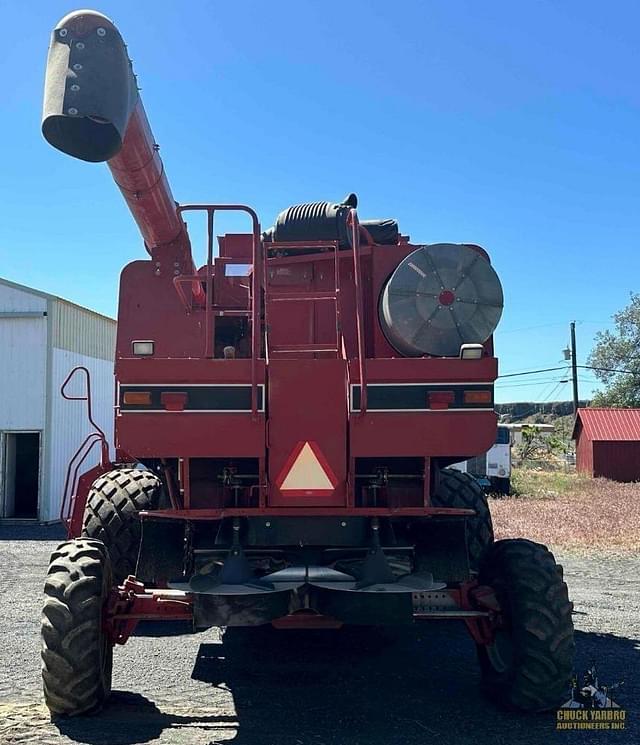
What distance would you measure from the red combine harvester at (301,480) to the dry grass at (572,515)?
28.4ft

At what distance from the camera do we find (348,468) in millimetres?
4820

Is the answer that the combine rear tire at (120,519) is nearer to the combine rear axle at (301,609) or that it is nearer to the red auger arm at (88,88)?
the combine rear axle at (301,609)

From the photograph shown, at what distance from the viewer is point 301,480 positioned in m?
4.76

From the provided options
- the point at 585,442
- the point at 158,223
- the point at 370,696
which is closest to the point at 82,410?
the point at 158,223

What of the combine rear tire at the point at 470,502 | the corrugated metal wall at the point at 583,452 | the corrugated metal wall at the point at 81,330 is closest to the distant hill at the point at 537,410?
the corrugated metal wall at the point at 583,452

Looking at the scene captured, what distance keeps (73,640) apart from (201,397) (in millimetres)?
1593

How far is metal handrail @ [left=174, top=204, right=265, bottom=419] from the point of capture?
4707mm

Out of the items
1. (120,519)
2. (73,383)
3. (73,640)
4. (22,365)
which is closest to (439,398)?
(73,640)

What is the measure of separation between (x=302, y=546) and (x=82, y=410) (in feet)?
48.3

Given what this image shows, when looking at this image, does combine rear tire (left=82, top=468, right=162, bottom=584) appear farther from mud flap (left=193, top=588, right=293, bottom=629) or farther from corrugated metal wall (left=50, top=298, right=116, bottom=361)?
corrugated metal wall (left=50, top=298, right=116, bottom=361)

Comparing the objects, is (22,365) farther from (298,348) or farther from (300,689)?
(300,689)

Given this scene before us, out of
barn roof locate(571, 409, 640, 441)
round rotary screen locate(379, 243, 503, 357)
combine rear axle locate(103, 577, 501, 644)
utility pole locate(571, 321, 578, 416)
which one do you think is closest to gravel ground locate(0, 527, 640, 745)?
combine rear axle locate(103, 577, 501, 644)

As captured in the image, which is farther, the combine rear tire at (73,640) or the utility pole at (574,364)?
the utility pole at (574,364)

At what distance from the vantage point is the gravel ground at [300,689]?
4562mm
